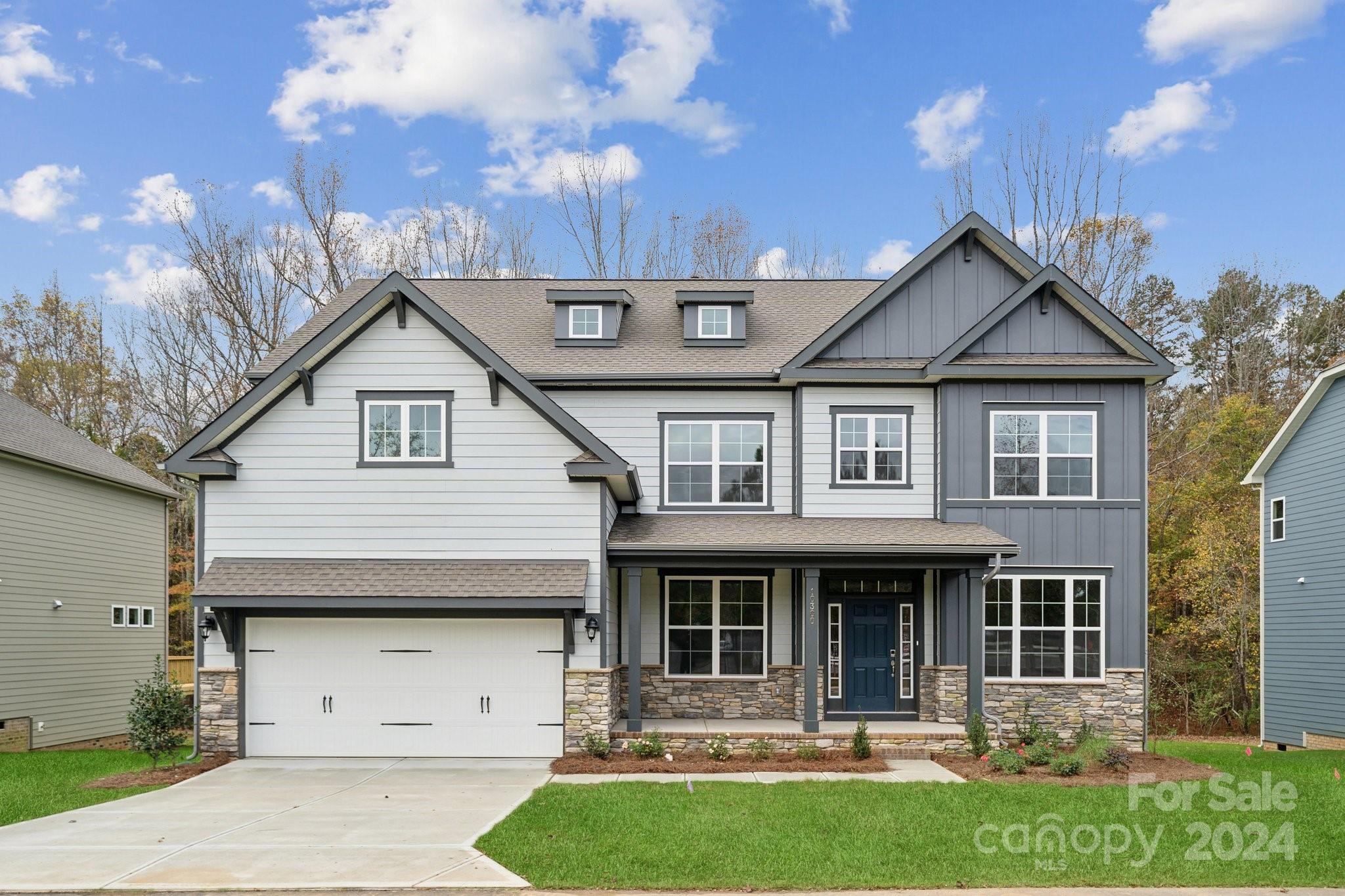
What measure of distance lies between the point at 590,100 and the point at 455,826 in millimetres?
24157

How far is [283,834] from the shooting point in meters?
9.77

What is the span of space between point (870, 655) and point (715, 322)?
6352 mm

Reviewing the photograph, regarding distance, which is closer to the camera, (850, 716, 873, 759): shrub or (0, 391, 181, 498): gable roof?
(850, 716, 873, 759): shrub

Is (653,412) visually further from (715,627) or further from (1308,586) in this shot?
(1308,586)

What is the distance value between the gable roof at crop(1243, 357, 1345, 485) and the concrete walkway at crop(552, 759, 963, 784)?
1171 centimetres

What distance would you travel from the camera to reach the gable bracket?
14.7m

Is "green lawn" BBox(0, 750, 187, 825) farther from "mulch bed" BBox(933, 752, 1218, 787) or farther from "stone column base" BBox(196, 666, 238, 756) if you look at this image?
"mulch bed" BBox(933, 752, 1218, 787)

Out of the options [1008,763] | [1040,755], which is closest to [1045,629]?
[1040,755]

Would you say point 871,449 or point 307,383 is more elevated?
point 307,383

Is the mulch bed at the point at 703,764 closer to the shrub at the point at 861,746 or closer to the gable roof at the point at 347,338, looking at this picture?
the shrub at the point at 861,746

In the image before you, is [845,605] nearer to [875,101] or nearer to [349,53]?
[875,101]

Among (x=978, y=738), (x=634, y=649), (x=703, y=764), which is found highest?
(x=634, y=649)

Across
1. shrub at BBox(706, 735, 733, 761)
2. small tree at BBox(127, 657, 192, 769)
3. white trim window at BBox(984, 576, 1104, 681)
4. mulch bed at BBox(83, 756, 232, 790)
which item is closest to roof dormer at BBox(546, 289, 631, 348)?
shrub at BBox(706, 735, 733, 761)

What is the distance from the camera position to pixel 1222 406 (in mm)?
29344
